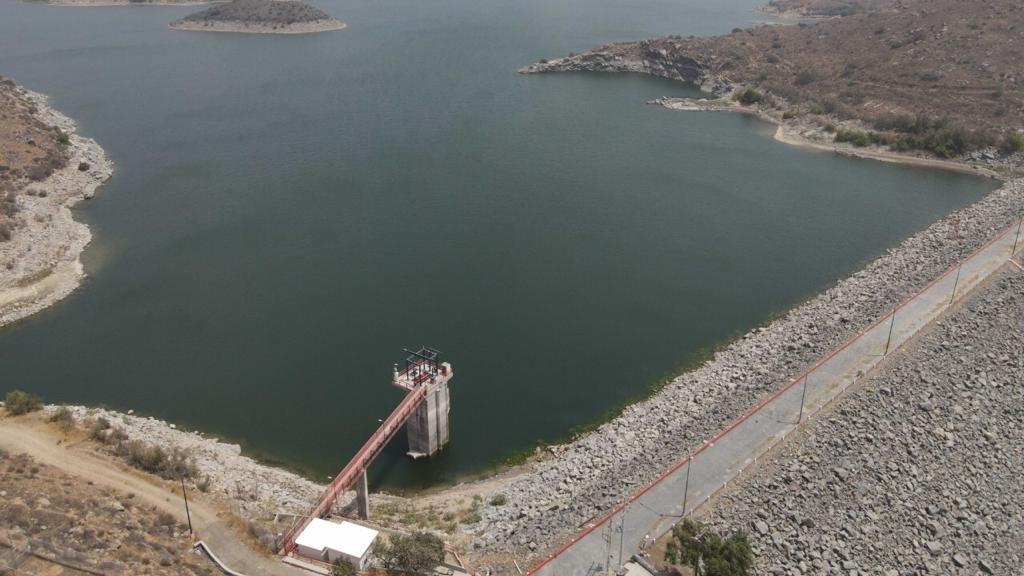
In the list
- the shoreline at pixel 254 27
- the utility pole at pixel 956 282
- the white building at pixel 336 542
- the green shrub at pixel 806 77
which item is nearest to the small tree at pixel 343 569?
the white building at pixel 336 542

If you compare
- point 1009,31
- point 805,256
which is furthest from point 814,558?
point 1009,31

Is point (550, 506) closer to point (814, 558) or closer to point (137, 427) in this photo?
point (814, 558)

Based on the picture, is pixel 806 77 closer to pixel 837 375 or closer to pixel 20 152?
pixel 837 375

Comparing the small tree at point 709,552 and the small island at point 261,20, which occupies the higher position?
the small island at point 261,20

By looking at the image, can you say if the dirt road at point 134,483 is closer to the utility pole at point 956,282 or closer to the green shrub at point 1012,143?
the utility pole at point 956,282

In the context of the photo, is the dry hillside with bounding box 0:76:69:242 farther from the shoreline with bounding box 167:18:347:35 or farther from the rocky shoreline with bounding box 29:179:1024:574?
the shoreline with bounding box 167:18:347:35
